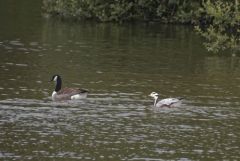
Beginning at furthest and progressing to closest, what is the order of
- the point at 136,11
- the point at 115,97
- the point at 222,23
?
the point at 136,11
the point at 222,23
the point at 115,97

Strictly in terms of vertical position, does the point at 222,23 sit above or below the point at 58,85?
above

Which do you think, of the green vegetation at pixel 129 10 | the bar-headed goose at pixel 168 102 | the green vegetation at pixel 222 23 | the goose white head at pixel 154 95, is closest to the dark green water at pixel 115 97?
the bar-headed goose at pixel 168 102

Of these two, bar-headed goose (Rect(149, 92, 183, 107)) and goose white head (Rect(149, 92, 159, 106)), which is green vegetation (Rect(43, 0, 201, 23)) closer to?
goose white head (Rect(149, 92, 159, 106))

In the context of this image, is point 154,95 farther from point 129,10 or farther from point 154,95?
point 129,10

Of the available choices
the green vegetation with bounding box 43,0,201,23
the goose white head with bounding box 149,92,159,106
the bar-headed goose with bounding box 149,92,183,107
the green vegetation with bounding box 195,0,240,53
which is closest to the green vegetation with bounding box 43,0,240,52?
the green vegetation with bounding box 43,0,201,23

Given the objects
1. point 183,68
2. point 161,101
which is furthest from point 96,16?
point 161,101

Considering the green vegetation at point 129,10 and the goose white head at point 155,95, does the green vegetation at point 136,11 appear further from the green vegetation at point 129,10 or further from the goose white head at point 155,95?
the goose white head at point 155,95

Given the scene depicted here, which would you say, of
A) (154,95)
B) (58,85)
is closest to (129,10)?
(58,85)

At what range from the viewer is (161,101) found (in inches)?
1244

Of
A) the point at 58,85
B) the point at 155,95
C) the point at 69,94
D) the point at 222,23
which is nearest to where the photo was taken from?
the point at 155,95

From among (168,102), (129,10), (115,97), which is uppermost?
(129,10)

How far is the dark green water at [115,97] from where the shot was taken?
25094mm

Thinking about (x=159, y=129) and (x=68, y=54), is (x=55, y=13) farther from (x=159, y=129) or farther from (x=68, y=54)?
(x=159, y=129)

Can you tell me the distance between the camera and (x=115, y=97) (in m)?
33.2
